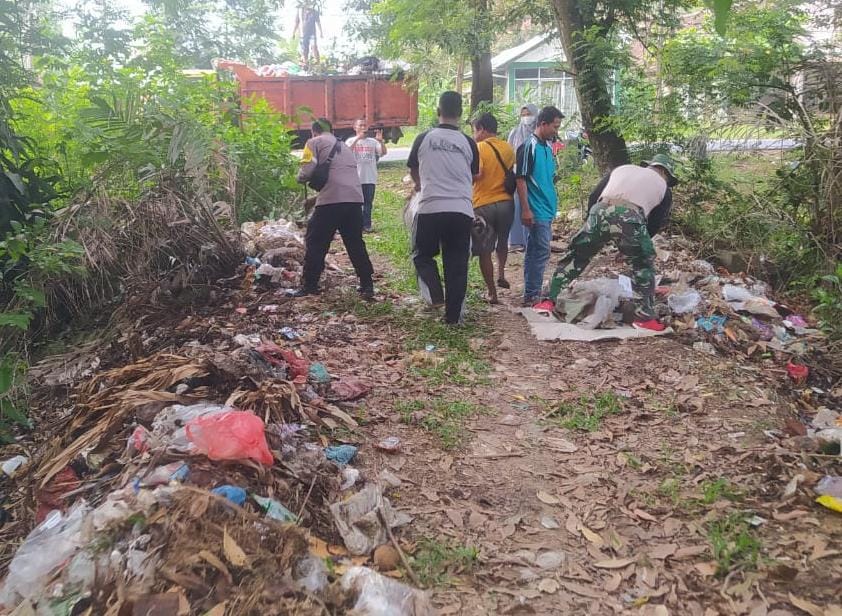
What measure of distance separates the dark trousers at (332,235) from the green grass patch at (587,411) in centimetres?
274

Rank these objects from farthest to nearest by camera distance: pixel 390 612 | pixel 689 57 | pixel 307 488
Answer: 1. pixel 689 57
2. pixel 307 488
3. pixel 390 612

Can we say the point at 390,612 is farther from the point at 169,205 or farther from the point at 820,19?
the point at 820,19

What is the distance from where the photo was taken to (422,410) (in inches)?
165

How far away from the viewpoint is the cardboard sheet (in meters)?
5.46

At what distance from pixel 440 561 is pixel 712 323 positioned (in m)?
3.84

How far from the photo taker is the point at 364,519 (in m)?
2.90

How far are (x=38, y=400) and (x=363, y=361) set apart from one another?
2386mm

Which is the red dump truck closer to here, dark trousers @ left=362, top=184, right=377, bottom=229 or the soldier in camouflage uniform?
dark trousers @ left=362, top=184, right=377, bottom=229

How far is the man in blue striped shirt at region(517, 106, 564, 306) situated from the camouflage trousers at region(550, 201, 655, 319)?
1.33 ft

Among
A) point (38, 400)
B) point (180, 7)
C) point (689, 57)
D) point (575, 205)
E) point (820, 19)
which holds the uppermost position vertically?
point (180, 7)

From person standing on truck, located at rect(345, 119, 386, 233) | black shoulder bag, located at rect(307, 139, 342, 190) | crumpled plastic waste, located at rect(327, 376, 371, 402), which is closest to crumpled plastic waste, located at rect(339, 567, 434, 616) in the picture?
crumpled plastic waste, located at rect(327, 376, 371, 402)

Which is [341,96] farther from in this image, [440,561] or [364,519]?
[440,561]

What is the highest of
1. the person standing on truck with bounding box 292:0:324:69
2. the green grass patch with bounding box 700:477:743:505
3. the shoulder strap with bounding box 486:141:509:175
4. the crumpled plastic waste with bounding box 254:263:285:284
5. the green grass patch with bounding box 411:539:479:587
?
the person standing on truck with bounding box 292:0:324:69

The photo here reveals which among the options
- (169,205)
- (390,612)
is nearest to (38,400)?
(169,205)
